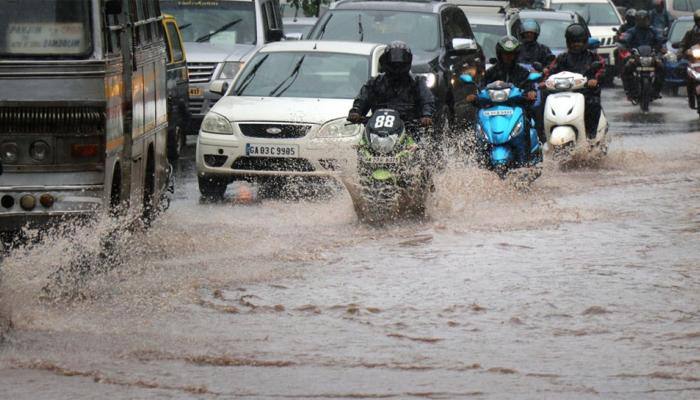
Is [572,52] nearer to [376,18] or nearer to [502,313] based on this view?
[376,18]

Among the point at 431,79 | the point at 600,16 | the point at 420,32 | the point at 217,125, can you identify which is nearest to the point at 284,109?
the point at 217,125

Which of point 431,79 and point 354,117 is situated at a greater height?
point 354,117

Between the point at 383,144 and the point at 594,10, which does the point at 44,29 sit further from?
the point at 594,10

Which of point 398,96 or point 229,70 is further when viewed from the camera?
point 229,70

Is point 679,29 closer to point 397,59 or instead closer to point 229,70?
Answer: point 229,70

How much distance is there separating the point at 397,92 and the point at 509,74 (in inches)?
121

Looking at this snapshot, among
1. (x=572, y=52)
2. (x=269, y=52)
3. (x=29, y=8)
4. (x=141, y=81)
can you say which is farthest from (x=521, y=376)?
(x=572, y=52)

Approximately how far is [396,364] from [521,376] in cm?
61

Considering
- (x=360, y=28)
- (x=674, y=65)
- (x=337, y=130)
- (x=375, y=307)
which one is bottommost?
(x=674, y=65)

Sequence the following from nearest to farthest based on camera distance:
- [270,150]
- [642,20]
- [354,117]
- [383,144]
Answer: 1. [383,144]
2. [354,117]
3. [270,150]
4. [642,20]

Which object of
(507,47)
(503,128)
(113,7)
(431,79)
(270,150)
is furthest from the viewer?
(431,79)

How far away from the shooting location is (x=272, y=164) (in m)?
15.4

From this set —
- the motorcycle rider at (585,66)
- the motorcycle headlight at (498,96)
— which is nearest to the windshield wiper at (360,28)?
the motorcycle rider at (585,66)

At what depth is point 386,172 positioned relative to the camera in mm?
13109
